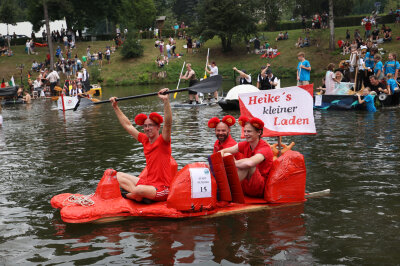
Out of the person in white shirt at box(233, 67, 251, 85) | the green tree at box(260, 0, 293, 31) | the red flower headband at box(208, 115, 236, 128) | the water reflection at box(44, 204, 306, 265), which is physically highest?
the green tree at box(260, 0, 293, 31)

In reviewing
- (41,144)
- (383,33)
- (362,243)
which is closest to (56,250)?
(362,243)

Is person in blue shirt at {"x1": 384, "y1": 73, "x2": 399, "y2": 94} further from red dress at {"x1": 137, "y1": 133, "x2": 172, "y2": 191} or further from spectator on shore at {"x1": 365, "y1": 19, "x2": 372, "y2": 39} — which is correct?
spectator on shore at {"x1": 365, "y1": 19, "x2": 372, "y2": 39}

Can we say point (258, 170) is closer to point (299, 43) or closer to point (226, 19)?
point (299, 43)

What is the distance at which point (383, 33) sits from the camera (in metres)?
42.3

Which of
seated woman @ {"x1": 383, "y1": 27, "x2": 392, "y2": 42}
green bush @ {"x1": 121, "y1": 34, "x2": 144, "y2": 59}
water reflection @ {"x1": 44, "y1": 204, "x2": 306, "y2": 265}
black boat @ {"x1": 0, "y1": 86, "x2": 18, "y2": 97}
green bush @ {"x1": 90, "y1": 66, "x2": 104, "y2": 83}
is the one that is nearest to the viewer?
water reflection @ {"x1": 44, "y1": 204, "x2": 306, "y2": 265}

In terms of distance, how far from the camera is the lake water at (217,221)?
18.6 ft

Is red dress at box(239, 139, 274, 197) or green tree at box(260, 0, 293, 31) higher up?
green tree at box(260, 0, 293, 31)

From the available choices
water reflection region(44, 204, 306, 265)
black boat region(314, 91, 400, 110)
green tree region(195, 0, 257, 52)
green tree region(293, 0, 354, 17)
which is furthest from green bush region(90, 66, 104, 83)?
water reflection region(44, 204, 306, 265)

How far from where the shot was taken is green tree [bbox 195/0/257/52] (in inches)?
1839

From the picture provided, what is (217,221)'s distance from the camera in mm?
6824

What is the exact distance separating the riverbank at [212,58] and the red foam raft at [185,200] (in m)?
33.1

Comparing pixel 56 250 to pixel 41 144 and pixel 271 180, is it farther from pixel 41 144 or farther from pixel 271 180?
pixel 41 144

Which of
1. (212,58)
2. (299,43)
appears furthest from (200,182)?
(212,58)

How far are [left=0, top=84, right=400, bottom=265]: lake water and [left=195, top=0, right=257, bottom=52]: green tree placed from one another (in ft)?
117
